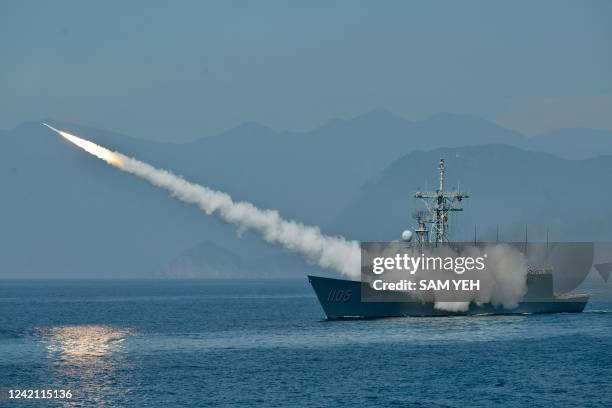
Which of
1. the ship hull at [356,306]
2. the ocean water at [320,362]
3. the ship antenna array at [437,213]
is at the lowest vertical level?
the ocean water at [320,362]

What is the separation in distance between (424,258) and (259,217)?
1583 cm

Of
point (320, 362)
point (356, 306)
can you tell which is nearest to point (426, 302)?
point (356, 306)

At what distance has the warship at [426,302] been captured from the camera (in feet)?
319

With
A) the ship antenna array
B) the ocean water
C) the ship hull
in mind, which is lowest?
the ocean water

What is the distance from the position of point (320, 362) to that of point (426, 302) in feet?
98.4

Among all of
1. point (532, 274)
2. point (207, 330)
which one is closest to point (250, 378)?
point (207, 330)

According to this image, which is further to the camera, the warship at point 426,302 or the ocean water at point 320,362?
the warship at point 426,302

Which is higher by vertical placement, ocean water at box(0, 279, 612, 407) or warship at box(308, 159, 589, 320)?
warship at box(308, 159, 589, 320)

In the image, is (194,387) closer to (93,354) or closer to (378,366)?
(378,366)

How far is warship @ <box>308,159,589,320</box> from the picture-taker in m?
97.1

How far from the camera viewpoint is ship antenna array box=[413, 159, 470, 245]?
4008 inches

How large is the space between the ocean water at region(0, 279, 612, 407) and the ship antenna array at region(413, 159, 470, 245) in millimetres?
8402

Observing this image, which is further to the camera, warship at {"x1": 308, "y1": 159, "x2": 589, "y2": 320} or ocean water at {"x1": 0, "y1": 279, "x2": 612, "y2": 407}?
warship at {"x1": 308, "y1": 159, "x2": 589, "y2": 320}

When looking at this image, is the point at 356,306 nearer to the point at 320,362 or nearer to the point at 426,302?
the point at 426,302
